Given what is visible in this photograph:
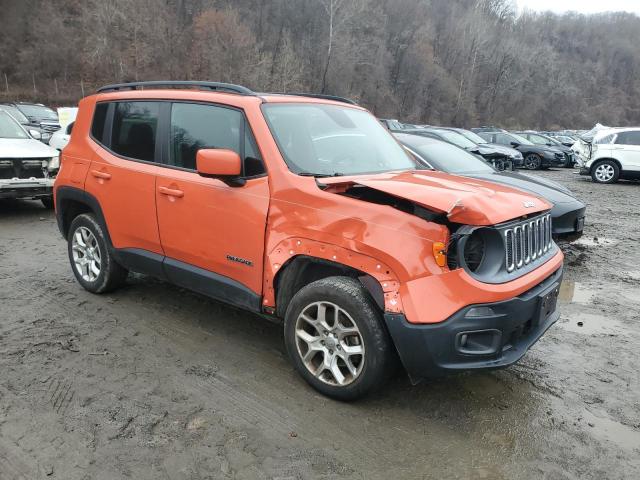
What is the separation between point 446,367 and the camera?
9.43ft

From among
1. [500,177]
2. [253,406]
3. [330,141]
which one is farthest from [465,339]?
[500,177]

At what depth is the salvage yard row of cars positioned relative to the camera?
2846 mm

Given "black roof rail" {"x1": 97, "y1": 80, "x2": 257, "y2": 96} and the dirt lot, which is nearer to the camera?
the dirt lot

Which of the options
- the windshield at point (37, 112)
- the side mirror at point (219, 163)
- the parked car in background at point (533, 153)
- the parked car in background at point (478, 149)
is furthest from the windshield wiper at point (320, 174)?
the parked car in background at point (533, 153)

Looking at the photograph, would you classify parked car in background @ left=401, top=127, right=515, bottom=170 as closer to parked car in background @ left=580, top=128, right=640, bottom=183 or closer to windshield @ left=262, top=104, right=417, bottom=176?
parked car in background @ left=580, top=128, right=640, bottom=183

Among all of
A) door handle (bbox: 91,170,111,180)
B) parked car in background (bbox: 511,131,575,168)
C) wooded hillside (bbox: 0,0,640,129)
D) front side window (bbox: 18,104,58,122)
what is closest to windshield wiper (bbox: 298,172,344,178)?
door handle (bbox: 91,170,111,180)

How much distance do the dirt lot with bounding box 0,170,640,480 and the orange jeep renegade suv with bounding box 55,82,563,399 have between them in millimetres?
385

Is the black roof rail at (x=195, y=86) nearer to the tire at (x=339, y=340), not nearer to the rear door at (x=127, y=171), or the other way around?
the rear door at (x=127, y=171)

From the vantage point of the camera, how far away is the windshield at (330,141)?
3.57m

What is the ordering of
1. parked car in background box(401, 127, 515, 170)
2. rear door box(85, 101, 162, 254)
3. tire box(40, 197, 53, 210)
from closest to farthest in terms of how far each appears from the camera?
rear door box(85, 101, 162, 254), tire box(40, 197, 53, 210), parked car in background box(401, 127, 515, 170)

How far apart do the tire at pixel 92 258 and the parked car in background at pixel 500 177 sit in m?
4.18

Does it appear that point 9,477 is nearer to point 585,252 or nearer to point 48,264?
point 48,264

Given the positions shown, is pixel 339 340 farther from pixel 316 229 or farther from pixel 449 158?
pixel 449 158

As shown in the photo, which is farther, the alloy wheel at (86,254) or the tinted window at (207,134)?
the alloy wheel at (86,254)
